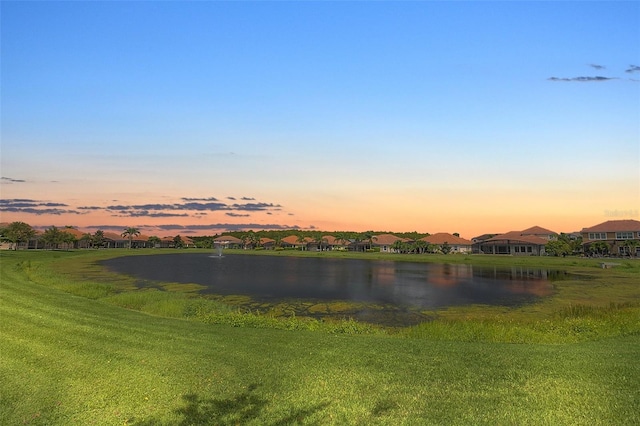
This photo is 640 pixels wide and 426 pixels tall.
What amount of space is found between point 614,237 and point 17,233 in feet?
612

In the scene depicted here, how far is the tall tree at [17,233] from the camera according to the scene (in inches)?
5349

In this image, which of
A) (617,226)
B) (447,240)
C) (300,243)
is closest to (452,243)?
(447,240)

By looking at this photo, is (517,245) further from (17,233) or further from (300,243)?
(17,233)

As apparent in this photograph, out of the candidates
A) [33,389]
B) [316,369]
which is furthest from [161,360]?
[316,369]

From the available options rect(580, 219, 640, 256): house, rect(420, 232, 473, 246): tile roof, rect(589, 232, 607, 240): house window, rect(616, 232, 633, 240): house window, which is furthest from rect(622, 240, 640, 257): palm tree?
rect(420, 232, 473, 246): tile roof

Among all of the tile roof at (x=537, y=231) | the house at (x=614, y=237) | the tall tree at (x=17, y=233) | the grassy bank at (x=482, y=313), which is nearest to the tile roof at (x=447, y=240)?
the tile roof at (x=537, y=231)

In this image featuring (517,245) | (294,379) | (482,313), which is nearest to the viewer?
(294,379)

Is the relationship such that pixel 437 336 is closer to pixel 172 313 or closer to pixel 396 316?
pixel 396 316

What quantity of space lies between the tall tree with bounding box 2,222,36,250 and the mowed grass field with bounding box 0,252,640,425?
151021 millimetres

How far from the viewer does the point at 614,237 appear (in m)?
108

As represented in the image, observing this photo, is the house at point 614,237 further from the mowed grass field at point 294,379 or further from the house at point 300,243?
the house at point 300,243

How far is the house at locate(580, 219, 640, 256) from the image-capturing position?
9969cm

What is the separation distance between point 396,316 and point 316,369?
59.1 feet

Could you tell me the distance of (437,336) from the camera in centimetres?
1817
